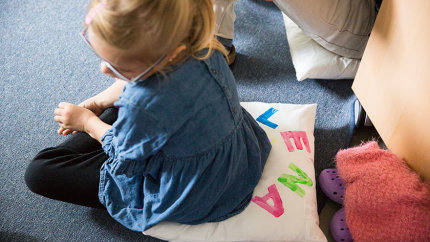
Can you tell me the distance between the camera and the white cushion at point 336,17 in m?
1.17

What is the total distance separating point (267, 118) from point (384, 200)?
0.37 m

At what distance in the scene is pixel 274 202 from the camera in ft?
2.97

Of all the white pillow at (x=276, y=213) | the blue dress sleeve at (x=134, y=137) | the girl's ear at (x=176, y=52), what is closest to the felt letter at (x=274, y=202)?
the white pillow at (x=276, y=213)

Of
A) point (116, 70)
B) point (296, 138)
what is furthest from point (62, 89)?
point (296, 138)

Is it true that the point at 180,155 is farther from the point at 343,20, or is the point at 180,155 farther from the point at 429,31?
the point at 343,20

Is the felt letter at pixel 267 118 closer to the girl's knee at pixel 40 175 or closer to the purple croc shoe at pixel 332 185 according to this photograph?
the purple croc shoe at pixel 332 185

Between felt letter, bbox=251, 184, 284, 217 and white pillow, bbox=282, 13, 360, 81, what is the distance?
48 cm

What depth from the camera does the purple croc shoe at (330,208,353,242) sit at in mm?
956

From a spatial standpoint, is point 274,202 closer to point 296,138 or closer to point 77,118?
point 296,138

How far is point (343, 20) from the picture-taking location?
3.88 feet

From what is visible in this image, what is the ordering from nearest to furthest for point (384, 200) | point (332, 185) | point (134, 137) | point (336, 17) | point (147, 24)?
point (147, 24) < point (134, 137) < point (384, 200) < point (332, 185) < point (336, 17)

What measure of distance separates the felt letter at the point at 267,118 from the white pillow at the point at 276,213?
0.08 feet

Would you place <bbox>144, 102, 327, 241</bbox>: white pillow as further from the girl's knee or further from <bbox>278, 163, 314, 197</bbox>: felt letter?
the girl's knee

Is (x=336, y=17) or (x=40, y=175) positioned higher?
(x=336, y=17)
